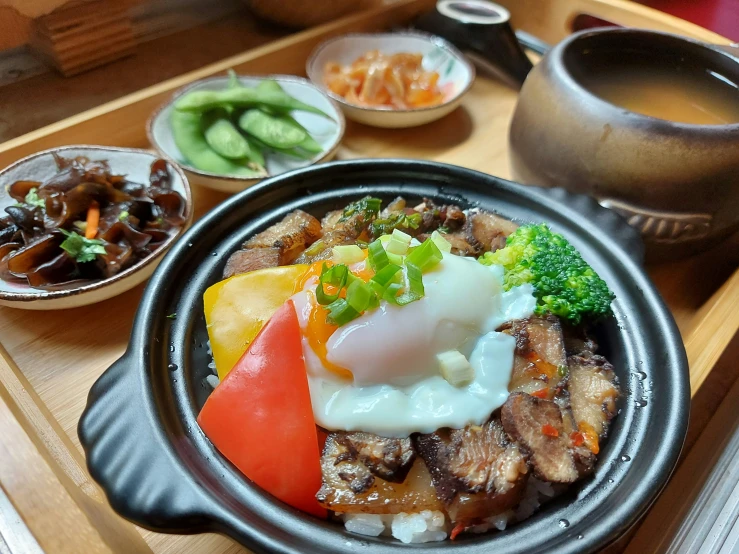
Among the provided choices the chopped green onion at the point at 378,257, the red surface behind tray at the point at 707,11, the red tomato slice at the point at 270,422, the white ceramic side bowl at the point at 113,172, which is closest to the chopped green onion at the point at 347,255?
the chopped green onion at the point at 378,257

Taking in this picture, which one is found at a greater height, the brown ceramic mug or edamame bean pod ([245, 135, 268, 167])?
the brown ceramic mug

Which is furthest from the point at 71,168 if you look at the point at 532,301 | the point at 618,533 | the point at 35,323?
the point at 618,533

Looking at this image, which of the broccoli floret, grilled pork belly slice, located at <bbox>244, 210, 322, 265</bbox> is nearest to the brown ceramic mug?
the broccoli floret

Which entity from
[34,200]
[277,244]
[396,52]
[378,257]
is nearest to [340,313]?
[378,257]

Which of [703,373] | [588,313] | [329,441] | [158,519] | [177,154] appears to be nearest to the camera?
[158,519]

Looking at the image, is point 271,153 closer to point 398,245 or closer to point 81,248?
point 81,248

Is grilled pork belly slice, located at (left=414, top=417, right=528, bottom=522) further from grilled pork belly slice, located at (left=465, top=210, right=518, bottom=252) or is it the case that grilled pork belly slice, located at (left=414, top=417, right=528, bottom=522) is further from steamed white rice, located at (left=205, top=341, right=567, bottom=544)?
grilled pork belly slice, located at (left=465, top=210, right=518, bottom=252)

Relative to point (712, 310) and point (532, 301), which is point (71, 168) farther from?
point (712, 310)
